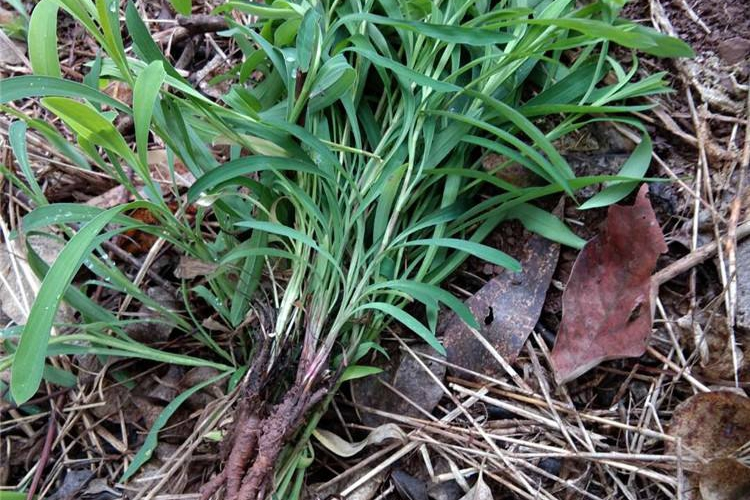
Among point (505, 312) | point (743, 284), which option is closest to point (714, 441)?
point (743, 284)

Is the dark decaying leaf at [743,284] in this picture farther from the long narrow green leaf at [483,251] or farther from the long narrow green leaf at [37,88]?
the long narrow green leaf at [37,88]

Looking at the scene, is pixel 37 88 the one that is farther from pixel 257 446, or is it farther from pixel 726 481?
pixel 726 481

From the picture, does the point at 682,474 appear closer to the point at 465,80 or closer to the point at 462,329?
the point at 462,329

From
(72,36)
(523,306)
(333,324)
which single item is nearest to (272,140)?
(333,324)

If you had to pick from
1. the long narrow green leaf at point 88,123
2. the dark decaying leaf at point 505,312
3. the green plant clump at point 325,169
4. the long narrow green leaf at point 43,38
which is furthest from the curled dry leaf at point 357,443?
the long narrow green leaf at point 43,38

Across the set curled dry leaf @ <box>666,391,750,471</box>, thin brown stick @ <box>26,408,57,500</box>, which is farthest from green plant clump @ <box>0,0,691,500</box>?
curled dry leaf @ <box>666,391,750,471</box>

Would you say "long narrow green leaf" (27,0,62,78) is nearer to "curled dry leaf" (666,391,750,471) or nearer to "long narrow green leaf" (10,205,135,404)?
"long narrow green leaf" (10,205,135,404)
